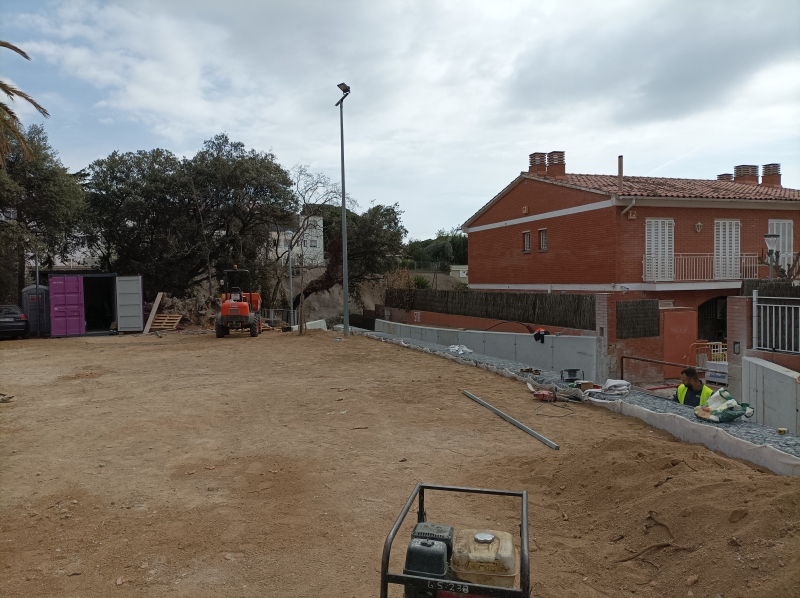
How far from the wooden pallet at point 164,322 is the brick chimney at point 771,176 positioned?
1189 inches

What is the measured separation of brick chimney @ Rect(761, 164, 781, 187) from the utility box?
115ft

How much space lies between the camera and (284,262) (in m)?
34.8

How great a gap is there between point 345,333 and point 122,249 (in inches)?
571

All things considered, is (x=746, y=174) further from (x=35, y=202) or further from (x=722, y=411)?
(x=35, y=202)

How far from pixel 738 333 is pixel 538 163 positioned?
18.7 meters

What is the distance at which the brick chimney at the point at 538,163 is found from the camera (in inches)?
1124

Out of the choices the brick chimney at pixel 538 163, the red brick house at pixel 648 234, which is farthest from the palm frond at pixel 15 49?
the brick chimney at pixel 538 163

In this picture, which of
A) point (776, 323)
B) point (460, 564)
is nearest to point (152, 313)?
point (776, 323)

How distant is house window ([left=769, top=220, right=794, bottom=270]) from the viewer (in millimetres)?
25484

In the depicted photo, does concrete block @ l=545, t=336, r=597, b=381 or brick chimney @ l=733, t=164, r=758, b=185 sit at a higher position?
brick chimney @ l=733, t=164, r=758, b=185

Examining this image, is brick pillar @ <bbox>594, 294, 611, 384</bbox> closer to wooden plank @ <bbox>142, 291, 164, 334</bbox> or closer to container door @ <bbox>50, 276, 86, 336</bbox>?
wooden plank @ <bbox>142, 291, 164, 334</bbox>

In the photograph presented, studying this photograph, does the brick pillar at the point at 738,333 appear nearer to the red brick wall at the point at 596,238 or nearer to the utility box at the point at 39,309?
the red brick wall at the point at 596,238

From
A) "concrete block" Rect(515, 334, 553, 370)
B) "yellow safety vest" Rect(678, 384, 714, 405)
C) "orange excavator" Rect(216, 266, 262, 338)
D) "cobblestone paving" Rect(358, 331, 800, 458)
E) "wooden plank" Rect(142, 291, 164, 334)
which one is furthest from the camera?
"wooden plank" Rect(142, 291, 164, 334)

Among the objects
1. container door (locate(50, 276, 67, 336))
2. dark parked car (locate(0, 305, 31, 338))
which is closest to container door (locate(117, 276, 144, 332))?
container door (locate(50, 276, 67, 336))
